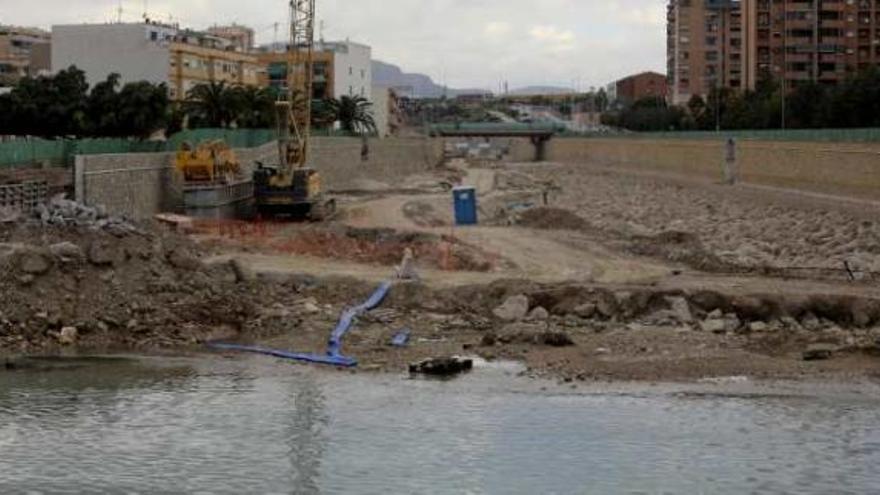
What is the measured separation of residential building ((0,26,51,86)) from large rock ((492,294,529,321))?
3128 inches

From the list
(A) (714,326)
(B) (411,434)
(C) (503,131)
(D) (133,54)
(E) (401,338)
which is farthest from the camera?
(C) (503,131)

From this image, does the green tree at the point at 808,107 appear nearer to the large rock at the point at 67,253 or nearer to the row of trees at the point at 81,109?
the row of trees at the point at 81,109

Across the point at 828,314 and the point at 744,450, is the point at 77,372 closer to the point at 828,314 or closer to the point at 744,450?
the point at 744,450

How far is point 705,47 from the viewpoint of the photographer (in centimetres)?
18875

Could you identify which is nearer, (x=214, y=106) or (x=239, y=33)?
(x=214, y=106)

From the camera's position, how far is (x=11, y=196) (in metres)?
37.4

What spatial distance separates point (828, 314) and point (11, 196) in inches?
943

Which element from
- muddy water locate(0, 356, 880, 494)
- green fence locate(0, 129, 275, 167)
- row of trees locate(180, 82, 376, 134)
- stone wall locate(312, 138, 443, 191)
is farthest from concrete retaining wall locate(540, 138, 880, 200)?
muddy water locate(0, 356, 880, 494)

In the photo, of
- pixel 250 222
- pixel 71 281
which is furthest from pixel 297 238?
pixel 71 281

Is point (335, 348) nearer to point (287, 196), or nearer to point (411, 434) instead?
point (411, 434)

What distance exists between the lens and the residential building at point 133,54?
4011 inches

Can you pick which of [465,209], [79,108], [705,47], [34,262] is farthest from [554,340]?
[705,47]

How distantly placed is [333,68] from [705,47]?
234 feet

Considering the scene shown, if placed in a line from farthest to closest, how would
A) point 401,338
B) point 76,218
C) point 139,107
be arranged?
point 139,107 < point 76,218 < point 401,338
